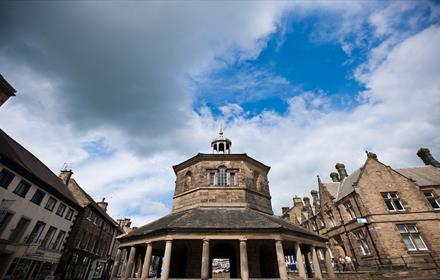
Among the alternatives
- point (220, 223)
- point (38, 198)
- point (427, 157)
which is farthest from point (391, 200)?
point (38, 198)

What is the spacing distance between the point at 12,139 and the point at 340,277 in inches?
1281

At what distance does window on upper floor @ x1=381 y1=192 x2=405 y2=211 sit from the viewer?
2167 centimetres

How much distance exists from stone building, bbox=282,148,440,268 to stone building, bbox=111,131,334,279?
7525 mm

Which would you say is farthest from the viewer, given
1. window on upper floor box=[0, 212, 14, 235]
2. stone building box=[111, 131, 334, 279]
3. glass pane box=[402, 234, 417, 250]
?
glass pane box=[402, 234, 417, 250]

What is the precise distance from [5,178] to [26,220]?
4275 mm

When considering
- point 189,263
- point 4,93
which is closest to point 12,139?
point 4,93

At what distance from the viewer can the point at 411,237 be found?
19922 millimetres

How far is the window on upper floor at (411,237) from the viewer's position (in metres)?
19.4

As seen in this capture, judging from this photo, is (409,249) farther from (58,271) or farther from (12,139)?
(12,139)

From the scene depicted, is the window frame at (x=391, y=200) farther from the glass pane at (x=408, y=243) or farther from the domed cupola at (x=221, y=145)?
the domed cupola at (x=221, y=145)

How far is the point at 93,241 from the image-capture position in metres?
29.2

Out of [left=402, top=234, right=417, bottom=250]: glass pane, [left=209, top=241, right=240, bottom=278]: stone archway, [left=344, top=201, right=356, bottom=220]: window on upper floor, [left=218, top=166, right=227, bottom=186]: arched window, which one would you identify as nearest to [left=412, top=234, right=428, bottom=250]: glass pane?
[left=402, top=234, right=417, bottom=250]: glass pane

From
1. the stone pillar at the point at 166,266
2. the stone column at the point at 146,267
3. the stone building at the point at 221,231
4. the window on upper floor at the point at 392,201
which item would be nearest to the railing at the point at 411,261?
the window on upper floor at the point at 392,201

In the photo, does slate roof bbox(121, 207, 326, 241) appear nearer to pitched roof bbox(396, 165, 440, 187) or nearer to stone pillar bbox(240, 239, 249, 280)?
stone pillar bbox(240, 239, 249, 280)
